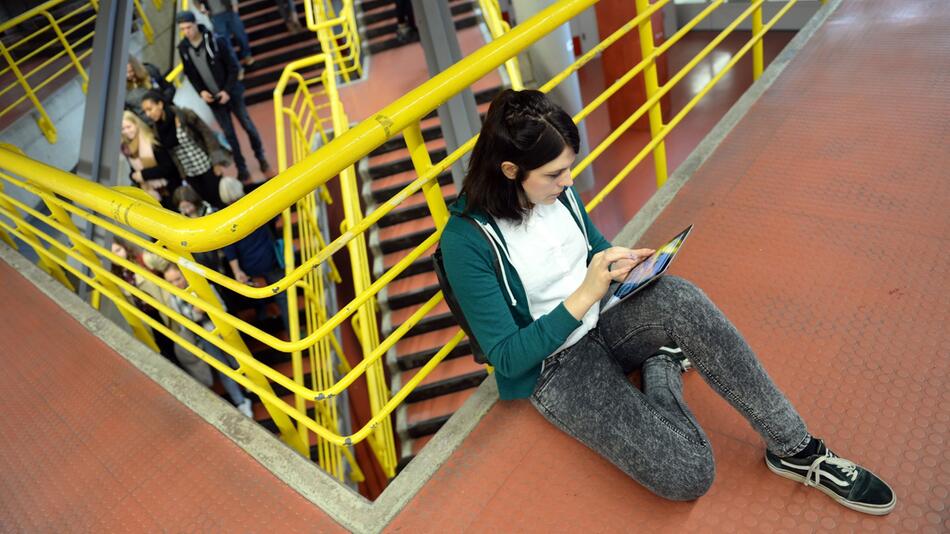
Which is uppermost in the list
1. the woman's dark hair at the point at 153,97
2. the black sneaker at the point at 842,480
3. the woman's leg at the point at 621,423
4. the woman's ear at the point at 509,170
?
the woman's ear at the point at 509,170

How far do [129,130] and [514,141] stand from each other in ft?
14.3

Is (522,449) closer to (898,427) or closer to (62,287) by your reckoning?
(898,427)

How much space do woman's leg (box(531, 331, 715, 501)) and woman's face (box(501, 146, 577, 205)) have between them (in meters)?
0.47

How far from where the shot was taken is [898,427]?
1829 millimetres

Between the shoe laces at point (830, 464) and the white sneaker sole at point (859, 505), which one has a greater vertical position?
the shoe laces at point (830, 464)

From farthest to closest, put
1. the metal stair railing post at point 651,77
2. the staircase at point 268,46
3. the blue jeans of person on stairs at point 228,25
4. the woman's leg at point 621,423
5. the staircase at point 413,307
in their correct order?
1. the staircase at point 268,46
2. the blue jeans of person on stairs at point 228,25
3. the staircase at point 413,307
4. the metal stair railing post at point 651,77
5. the woman's leg at point 621,423

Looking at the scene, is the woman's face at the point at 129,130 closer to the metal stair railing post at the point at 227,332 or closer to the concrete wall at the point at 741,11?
the metal stair railing post at the point at 227,332

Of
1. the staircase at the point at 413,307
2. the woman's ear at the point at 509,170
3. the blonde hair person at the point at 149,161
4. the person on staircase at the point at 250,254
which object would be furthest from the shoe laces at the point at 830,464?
the blonde hair person at the point at 149,161

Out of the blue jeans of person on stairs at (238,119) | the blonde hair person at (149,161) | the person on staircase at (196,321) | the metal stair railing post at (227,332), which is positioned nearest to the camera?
the metal stair railing post at (227,332)

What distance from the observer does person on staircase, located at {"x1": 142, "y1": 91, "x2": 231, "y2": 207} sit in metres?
5.00

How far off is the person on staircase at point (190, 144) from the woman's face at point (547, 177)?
13.8ft

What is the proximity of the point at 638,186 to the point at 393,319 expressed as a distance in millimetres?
4528

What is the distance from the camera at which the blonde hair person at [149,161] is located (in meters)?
5.03

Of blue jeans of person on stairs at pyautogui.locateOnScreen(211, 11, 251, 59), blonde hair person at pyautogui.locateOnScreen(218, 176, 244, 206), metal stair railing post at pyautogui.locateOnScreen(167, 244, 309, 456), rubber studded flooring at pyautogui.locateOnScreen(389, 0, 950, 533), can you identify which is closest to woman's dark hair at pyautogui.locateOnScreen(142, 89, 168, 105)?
blonde hair person at pyautogui.locateOnScreen(218, 176, 244, 206)
